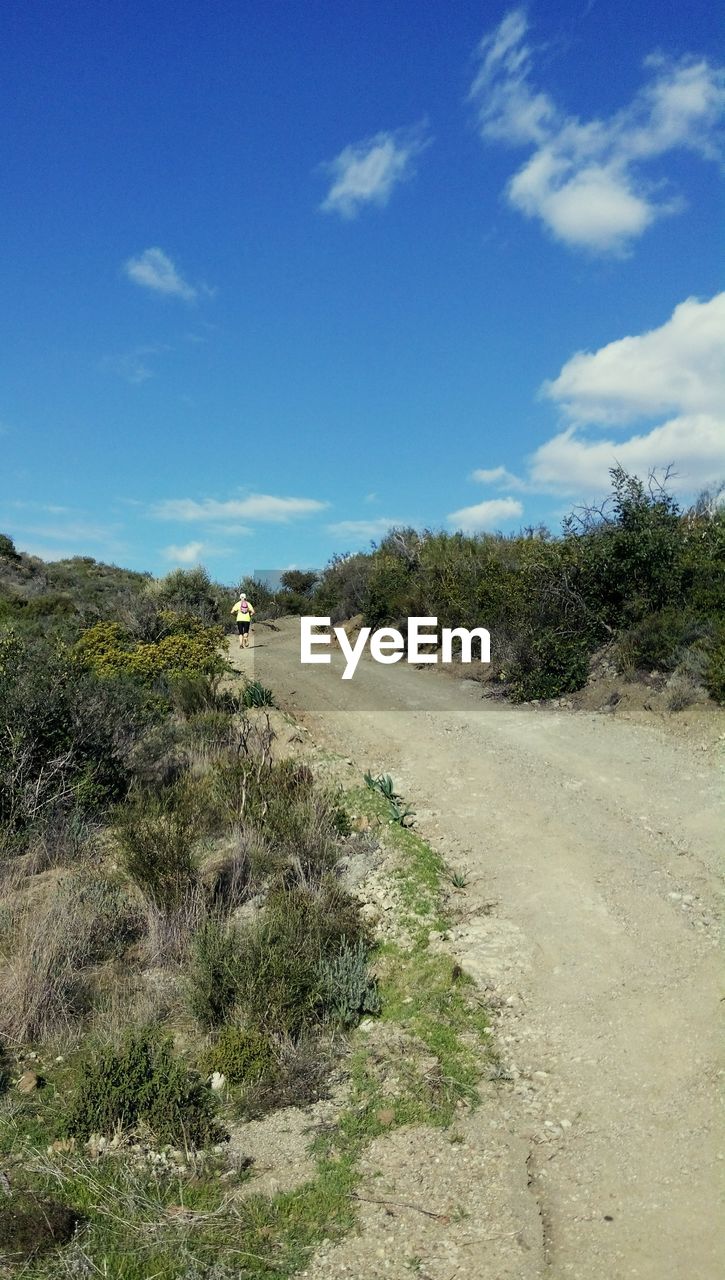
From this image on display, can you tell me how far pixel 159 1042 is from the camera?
18.0 feet

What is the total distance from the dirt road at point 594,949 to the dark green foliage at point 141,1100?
1.81 meters

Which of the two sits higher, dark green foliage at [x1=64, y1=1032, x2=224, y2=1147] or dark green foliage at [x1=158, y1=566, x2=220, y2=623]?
dark green foliage at [x1=158, y1=566, x2=220, y2=623]

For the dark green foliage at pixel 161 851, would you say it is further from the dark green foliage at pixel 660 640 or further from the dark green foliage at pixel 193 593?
the dark green foliage at pixel 193 593

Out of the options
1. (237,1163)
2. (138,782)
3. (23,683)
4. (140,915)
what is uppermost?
(23,683)

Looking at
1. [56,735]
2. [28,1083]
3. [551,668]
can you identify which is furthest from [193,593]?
[28,1083]

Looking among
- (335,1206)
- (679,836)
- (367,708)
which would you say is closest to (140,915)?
(335,1206)

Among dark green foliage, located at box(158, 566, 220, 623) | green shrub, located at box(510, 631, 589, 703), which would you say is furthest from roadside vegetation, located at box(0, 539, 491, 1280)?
dark green foliage, located at box(158, 566, 220, 623)

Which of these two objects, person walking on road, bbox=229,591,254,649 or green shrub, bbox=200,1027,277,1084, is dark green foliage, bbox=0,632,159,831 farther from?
person walking on road, bbox=229,591,254,649

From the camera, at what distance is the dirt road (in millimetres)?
3990

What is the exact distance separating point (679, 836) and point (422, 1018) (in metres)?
3.91

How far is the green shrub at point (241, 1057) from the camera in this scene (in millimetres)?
5254

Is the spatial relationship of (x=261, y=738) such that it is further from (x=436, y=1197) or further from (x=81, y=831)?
(x=436, y=1197)

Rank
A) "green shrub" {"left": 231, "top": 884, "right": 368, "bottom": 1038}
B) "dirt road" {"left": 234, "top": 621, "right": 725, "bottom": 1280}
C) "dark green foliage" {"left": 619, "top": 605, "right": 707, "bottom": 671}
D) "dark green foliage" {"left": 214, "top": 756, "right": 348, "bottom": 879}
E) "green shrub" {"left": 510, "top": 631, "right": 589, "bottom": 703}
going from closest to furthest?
"dirt road" {"left": 234, "top": 621, "right": 725, "bottom": 1280} < "green shrub" {"left": 231, "top": 884, "right": 368, "bottom": 1038} < "dark green foliage" {"left": 214, "top": 756, "right": 348, "bottom": 879} < "dark green foliage" {"left": 619, "top": 605, "right": 707, "bottom": 671} < "green shrub" {"left": 510, "top": 631, "right": 589, "bottom": 703}

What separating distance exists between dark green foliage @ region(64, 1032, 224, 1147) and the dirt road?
1.81 m
